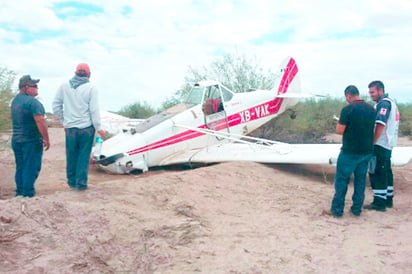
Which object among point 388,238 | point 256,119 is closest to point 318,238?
point 388,238

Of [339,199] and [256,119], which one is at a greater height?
[256,119]

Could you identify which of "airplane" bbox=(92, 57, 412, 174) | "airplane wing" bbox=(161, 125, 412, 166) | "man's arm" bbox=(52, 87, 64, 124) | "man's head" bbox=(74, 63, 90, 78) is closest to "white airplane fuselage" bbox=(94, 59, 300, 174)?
"airplane" bbox=(92, 57, 412, 174)

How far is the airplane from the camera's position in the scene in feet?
30.4

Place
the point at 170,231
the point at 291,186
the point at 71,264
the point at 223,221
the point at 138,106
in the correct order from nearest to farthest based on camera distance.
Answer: the point at 71,264 < the point at 170,231 < the point at 223,221 < the point at 291,186 < the point at 138,106

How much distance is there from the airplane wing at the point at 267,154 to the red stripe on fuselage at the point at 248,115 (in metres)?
0.34

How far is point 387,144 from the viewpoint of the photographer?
6641 mm

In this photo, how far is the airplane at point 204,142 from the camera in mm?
9266

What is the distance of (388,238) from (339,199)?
40.1 inches

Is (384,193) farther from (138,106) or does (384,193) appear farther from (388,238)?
(138,106)

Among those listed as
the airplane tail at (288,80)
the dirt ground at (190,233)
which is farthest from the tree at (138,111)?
the dirt ground at (190,233)

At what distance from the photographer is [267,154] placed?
941 cm

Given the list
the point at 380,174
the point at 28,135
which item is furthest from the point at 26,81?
the point at 380,174

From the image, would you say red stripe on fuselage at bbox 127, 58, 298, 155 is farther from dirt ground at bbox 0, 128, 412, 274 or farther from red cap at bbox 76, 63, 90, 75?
red cap at bbox 76, 63, 90, 75

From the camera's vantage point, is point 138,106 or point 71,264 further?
point 138,106
